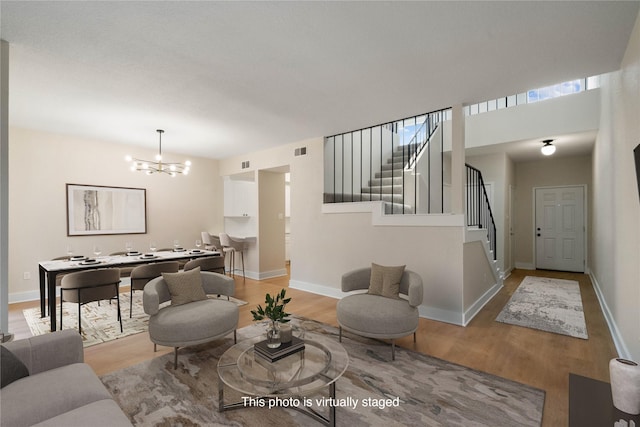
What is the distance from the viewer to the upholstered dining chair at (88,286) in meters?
3.31

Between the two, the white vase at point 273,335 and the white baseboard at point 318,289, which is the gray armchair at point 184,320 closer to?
the white vase at point 273,335

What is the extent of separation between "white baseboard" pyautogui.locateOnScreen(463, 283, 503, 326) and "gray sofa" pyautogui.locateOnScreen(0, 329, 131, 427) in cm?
372

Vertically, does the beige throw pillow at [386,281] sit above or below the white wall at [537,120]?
below

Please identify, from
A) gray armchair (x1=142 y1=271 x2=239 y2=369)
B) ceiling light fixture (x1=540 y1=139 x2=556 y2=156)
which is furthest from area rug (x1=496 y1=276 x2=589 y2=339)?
gray armchair (x1=142 y1=271 x2=239 y2=369)

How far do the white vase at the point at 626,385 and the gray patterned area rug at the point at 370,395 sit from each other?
0.72 meters

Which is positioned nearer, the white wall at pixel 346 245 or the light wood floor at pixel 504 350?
the light wood floor at pixel 504 350

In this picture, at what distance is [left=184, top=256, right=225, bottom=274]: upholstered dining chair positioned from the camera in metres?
4.30

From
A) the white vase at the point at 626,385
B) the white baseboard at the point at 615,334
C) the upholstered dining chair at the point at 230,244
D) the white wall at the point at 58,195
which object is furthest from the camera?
the upholstered dining chair at the point at 230,244

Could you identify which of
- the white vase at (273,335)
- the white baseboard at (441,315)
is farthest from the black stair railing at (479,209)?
the white vase at (273,335)

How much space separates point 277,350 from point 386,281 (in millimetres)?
1634

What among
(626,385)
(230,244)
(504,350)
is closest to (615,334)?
(504,350)

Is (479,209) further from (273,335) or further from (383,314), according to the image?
(273,335)

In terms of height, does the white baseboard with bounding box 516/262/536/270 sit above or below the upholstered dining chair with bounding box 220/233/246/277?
below

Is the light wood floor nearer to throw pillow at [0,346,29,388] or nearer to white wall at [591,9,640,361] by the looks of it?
white wall at [591,9,640,361]
